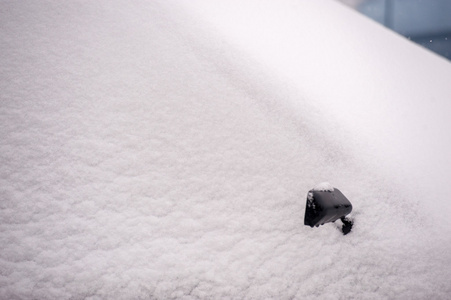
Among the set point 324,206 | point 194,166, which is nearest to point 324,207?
point 324,206

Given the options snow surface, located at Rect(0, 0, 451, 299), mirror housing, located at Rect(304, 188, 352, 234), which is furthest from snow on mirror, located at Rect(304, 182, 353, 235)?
snow surface, located at Rect(0, 0, 451, 299)

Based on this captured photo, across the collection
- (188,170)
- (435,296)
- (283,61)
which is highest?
(283,61)

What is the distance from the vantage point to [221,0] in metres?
2.86

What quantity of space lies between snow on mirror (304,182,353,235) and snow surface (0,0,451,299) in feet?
0.33

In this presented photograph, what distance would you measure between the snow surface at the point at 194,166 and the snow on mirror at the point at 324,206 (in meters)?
0.10

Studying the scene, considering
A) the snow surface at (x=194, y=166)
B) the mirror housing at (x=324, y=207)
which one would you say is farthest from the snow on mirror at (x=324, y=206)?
the snow surface at (x=194, y=166)

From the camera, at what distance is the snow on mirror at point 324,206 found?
0.93 meters

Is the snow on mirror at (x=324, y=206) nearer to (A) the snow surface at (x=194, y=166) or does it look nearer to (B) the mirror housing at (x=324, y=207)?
(B) the mirror housing at (x=324, y=207)

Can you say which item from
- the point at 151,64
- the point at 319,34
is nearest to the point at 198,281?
the point at 151,64

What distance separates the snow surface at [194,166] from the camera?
2.76 feet

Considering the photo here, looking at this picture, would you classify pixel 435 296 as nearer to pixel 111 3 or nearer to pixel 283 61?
pixel 283 61

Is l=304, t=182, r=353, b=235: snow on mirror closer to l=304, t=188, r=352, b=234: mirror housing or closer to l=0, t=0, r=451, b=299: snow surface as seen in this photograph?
l=304, t=188, r=352, b=234: mirror housing

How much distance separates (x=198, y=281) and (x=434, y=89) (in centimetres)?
320

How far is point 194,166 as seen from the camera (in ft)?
3.84
